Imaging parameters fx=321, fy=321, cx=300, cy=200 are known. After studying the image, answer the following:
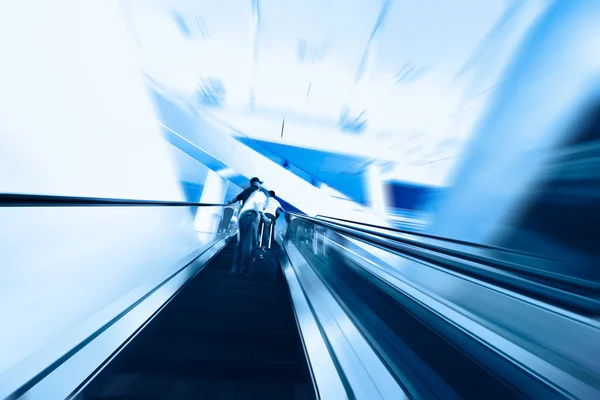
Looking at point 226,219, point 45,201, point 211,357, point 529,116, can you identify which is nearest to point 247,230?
point 211,357

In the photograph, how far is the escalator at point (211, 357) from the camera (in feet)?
4.90

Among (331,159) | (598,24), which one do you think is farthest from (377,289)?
(331,159)

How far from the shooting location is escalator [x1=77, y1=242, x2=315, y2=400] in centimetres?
149

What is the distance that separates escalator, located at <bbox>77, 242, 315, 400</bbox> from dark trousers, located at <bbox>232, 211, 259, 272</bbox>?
1.36 metres

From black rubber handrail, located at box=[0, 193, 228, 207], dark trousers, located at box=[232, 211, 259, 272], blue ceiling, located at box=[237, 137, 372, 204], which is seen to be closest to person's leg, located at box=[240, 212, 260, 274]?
dark trousers, located at box=[232, 211, 259, 272]

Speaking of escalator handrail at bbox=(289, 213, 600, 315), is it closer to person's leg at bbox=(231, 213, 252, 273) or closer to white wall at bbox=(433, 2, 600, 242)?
person's leg at bbox=(231, 213, 252, 273)

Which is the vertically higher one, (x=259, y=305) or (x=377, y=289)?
(x=377, y=289)

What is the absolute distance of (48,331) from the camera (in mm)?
2762

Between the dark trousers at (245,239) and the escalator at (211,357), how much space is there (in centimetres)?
136

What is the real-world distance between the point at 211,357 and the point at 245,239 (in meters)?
2.56

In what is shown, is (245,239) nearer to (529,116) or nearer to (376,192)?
(529,116)

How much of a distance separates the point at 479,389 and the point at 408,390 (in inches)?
11.1

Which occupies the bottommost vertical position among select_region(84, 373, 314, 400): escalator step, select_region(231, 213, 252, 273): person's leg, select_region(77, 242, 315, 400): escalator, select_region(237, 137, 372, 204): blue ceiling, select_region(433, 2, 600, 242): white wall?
select_region(84, 373, 314, 400): escalator step

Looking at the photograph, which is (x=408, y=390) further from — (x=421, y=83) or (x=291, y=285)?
(x=421, y=83)
